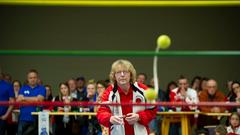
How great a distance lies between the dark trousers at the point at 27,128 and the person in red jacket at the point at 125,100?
2.96m

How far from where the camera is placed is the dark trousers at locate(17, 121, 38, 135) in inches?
275

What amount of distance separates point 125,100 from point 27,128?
10.4ft

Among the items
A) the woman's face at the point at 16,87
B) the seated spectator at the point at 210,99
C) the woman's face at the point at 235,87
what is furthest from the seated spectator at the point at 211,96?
the woman's face at the point at 16,87

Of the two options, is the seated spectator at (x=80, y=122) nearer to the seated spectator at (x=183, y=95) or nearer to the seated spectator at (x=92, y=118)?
the seated spectator at (x=92, y=118)

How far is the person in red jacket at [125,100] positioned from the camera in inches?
161

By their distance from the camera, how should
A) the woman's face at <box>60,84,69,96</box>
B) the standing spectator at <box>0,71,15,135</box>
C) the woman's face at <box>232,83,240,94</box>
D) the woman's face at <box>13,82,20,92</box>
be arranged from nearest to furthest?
the woman's face at <box>232,83,240,94</box> → the standing spectator at <box>0,71,15,135</box> → the woman's face at <box>60,84,69,96</box> → the woman's face at <box>13,82,20,92</box>

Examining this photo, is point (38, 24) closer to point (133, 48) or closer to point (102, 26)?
point (102, 26)

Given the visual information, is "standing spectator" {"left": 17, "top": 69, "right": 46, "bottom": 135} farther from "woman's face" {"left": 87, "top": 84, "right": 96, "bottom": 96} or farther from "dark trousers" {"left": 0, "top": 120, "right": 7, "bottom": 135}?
"woman's face" {"left": 87, "top": 84, "right": 96, "bottom": 96}

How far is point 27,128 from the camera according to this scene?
23.1 ft

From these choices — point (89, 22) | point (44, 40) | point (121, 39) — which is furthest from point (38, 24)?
point (121, 39)

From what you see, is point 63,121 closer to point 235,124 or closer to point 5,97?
point 5,97

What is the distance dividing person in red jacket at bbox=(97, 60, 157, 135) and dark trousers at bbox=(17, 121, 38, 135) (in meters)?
2.96

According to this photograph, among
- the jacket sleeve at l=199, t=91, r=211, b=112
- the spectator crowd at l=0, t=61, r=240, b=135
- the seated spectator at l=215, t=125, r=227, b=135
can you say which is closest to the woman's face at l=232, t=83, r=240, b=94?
the spectator crowd at l=0, t=61, r=240, b=135

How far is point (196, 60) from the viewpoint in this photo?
11039 millimetres
